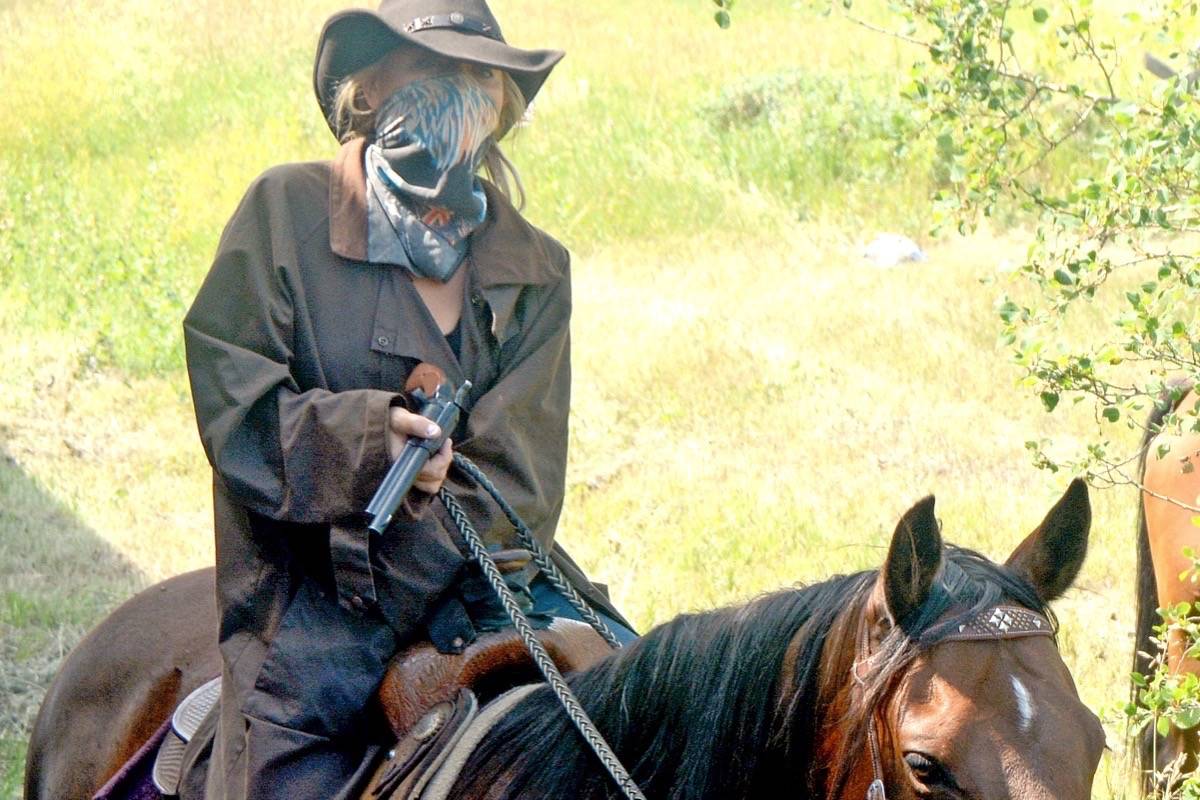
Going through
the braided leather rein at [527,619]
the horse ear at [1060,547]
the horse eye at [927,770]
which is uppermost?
the horse ear at [1060,547]

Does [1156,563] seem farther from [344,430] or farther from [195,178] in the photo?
[195,178]

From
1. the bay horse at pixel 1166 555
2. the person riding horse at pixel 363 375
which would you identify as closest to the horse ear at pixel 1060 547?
the person riding horse at pixel 363 375

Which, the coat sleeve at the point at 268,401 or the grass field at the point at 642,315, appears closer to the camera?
the coat sleeve at the point at 268,401

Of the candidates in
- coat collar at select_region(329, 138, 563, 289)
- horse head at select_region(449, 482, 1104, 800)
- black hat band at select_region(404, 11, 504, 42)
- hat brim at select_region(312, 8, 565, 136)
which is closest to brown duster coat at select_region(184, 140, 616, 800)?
coat collar at select_region(329, 138, 563, 289)

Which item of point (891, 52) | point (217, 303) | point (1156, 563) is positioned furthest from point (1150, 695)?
point (891, 52)

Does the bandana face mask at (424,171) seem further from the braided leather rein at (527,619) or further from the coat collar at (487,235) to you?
the braided leather rein at (527,619)

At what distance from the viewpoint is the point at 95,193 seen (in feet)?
42.8

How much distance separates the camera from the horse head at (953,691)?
6.46 ft

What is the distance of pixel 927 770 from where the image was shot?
6.57 ft

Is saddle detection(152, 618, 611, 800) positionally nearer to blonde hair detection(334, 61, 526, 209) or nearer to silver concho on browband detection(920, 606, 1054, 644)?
silver concho on browband detection(920, 606, 1054, 644)

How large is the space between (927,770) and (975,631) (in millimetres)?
204

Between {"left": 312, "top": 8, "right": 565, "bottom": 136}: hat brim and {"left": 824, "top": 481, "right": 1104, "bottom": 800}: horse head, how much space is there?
4.36ft

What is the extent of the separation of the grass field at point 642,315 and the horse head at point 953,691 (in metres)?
1.65

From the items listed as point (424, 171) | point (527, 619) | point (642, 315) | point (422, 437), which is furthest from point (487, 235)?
point (642, 315)
